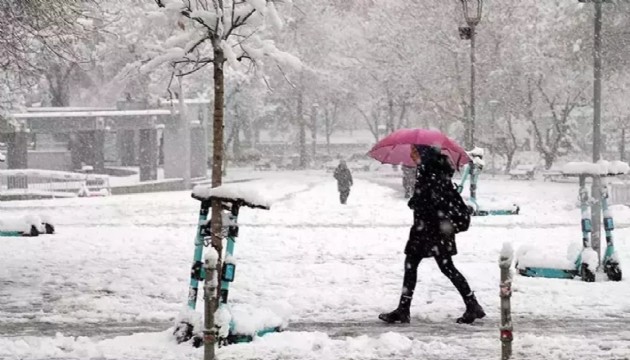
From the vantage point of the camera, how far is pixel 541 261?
38.1ft

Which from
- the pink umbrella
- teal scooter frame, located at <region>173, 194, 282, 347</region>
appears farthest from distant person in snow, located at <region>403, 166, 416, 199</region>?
teal scooter frame, located at <region>173, 194, 282, 347</region>

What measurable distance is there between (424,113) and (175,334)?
4828 centimetres

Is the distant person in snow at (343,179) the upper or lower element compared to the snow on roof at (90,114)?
lower

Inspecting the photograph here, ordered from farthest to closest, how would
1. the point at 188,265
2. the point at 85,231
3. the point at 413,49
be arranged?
the point at 413,49 → the point at 85,231 → the point at 188,265

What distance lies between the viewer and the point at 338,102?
65875mm

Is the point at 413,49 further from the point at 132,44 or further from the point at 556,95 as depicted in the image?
the point at 132,44

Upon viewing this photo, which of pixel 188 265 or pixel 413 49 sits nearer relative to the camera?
pixel 188 265

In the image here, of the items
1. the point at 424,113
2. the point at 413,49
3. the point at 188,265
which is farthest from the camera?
the point at 424,113

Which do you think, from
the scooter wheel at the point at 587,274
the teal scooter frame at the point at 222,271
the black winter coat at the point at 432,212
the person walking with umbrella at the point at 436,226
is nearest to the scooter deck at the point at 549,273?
the scooter wheel at the point at 587,274

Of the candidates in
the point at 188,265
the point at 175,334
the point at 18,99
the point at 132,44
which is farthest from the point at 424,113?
the point at 175,334

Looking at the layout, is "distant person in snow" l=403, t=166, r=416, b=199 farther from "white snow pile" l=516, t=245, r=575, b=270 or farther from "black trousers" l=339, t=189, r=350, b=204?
"white snow pile" l=516, t=245, r=575, b=270

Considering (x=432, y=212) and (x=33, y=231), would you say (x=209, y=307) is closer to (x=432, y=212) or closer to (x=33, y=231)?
(x=432, y=212)

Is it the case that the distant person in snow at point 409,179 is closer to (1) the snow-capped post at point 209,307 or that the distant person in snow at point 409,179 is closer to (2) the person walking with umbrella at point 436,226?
(2) the person walking with umbrella at point 436,226

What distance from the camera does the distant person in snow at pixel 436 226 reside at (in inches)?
348
